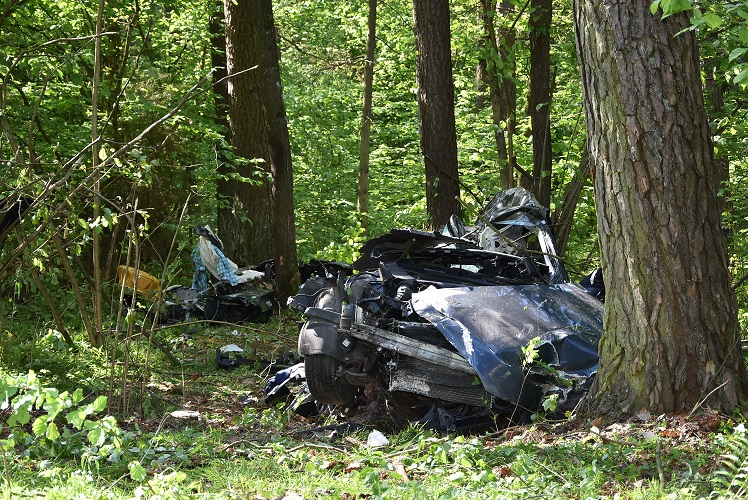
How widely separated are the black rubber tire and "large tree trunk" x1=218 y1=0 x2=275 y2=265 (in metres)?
5.45

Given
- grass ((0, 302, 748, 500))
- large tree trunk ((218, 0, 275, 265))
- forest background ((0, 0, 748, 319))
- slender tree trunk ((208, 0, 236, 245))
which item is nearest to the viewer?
grass ((0, 302, 748, 500))

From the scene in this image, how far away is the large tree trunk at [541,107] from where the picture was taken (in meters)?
12.2

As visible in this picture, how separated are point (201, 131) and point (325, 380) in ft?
23.0

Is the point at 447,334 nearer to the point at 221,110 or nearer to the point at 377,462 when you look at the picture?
the point at 377,462

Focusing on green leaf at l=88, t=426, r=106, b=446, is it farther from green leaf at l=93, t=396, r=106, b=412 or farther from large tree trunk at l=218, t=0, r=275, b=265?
large tree trunk at l=218, t=0, r=275, b=265

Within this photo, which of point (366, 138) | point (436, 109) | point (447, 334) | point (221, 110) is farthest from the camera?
point (366, 138)

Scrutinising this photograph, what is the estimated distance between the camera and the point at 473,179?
18406 millimetres

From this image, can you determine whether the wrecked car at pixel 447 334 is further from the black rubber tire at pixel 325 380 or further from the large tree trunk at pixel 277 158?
the large tree trunk at pixel 277 158

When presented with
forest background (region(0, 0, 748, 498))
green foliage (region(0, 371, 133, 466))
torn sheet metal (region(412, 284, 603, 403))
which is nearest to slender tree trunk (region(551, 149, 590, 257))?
forest background (region(0, 0, 748, 498))

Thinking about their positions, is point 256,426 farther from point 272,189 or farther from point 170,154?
point 170,154

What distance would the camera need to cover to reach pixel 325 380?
629 cm

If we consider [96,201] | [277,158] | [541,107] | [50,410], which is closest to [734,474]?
[50,410]

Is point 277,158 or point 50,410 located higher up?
point 277,158

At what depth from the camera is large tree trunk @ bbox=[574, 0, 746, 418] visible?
190 inches
